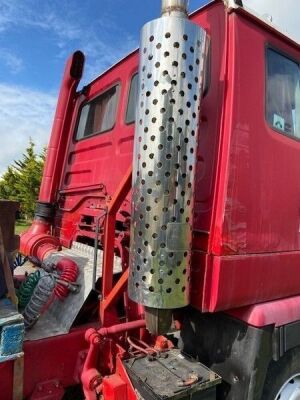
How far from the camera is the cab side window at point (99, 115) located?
3518 mm

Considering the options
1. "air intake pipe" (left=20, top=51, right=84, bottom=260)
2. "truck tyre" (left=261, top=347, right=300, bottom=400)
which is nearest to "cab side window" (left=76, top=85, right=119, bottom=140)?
"air intake pipe" (left=20, top=51, right=84, bottom=260)

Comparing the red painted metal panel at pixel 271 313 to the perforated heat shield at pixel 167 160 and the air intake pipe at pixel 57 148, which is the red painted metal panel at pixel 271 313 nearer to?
the perforated heat shield at pixel 167 160

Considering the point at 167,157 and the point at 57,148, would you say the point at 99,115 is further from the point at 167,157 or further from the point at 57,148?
the point at 167,157

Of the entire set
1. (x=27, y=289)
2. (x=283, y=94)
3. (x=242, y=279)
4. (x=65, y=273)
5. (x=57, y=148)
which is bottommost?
(x=27, y=289)

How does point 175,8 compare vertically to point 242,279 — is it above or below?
above

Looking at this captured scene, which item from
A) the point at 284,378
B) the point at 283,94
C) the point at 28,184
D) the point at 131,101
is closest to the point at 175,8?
the point at 283,94

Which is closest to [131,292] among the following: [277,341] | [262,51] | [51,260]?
[277,341]

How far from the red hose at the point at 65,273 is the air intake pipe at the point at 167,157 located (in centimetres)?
80

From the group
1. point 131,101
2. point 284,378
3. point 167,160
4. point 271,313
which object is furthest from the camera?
point 131,101

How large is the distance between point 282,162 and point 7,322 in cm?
179

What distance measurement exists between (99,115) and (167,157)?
Result: 200 centimetres

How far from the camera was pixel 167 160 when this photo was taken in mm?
1937

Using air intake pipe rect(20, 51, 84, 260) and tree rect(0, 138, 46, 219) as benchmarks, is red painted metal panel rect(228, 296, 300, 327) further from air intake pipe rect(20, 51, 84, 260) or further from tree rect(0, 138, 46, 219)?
tree rect(0, 138, 46, 219)

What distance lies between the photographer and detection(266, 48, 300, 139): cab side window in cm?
245
